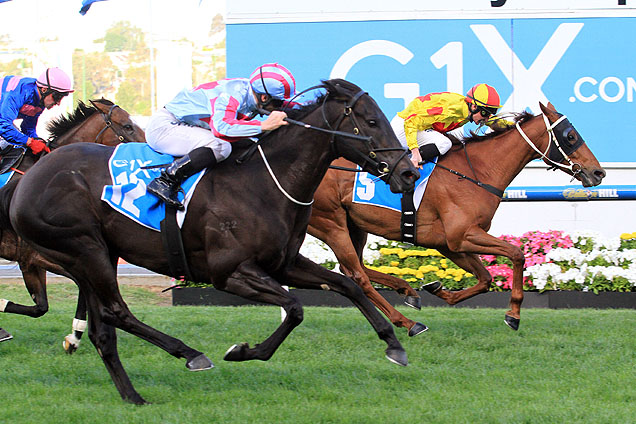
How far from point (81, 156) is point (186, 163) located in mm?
698

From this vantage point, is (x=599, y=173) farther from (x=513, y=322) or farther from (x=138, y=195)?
(x=138, y=195)

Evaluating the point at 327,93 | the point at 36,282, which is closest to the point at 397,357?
the point at 327,93

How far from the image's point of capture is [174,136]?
508 centimetres

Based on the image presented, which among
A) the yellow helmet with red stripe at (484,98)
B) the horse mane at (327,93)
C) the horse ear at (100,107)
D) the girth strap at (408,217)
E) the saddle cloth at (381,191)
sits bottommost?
the girth strap at (408,217)

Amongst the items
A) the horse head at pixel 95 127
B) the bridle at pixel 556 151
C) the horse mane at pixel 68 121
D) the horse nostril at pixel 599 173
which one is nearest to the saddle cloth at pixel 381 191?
the bridle at pixel 556 151

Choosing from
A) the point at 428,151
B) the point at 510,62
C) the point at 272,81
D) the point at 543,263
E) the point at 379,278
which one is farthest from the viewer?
the point at 510,62

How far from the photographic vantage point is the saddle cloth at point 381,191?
681cm

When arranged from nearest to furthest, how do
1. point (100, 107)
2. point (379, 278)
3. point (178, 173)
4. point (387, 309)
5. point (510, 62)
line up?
point (178, 173)
point (387, 309)
point (379, 278)
point (100, 107)
point (510, 62)

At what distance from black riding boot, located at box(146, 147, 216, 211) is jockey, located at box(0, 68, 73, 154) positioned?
2.35m

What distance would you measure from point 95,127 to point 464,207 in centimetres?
315

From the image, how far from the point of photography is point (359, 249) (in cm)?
744

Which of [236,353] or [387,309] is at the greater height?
[236,353]

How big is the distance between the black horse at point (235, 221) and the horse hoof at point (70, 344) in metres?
1.00

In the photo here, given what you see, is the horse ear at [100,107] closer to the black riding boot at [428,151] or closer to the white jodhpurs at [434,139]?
the white jodhpurs at [434,139]
